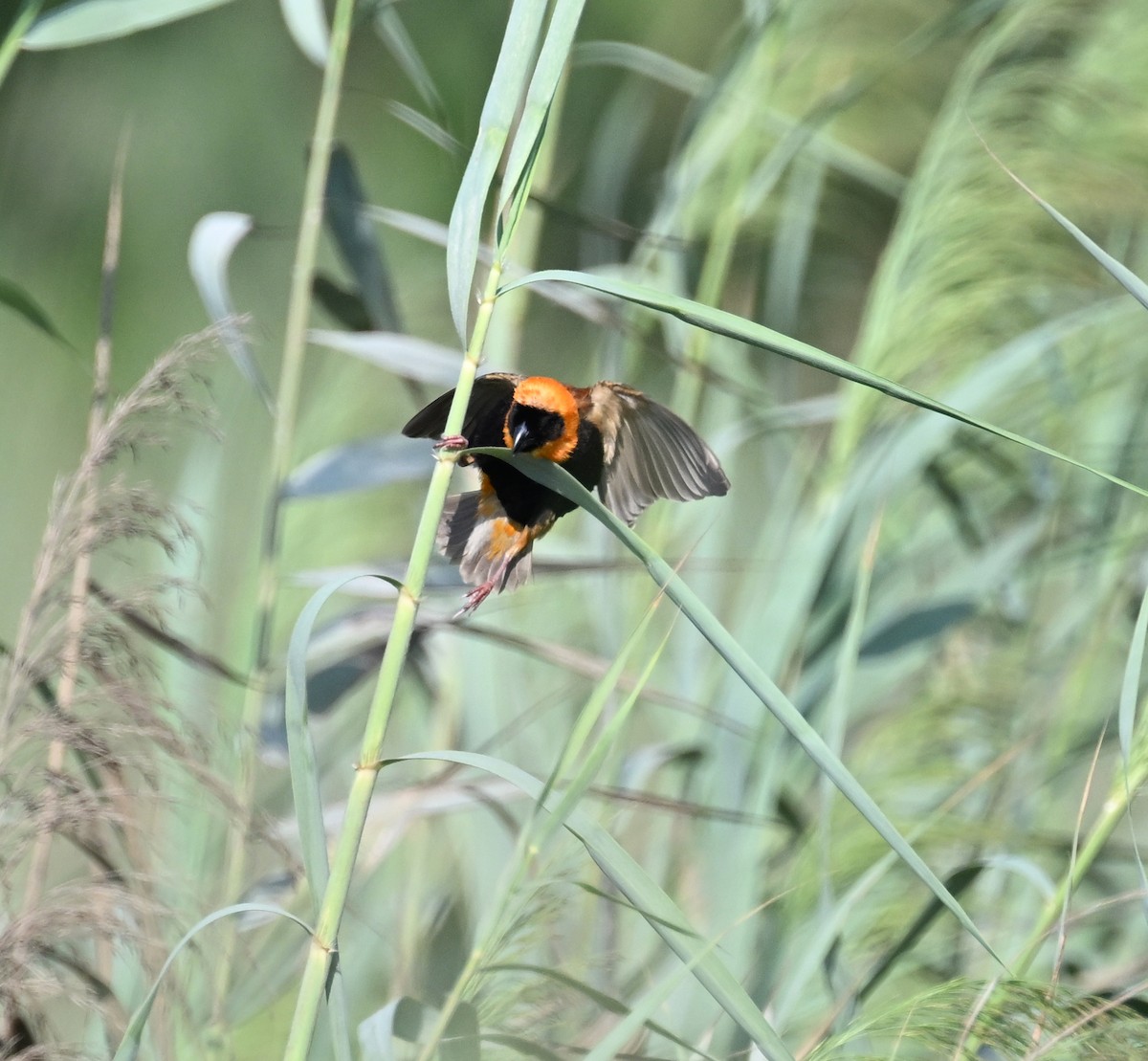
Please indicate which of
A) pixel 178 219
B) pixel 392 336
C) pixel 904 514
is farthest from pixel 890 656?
pixel 178 219

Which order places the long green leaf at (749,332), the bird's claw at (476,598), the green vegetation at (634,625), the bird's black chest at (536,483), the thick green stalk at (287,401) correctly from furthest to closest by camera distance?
the bird's black chest at (536,483) < the bird's claw at (476,598) < the thick green stalk at (287,401) < the green vegetation at (634,625) < the long green leaf at (749,332)

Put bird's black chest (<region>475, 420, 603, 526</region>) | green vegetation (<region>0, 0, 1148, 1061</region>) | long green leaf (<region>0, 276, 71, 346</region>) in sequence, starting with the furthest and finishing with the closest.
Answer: bird's black chest (<region>475, 420, 603, 526</region>)
long green leaf (<region>0, 276, 71, 346</region>)
green vegetation (<region>0, 0, 1148, 1061</region>)

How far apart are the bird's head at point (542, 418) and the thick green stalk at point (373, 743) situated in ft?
1.76

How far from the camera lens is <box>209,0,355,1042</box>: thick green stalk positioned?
3.27ft

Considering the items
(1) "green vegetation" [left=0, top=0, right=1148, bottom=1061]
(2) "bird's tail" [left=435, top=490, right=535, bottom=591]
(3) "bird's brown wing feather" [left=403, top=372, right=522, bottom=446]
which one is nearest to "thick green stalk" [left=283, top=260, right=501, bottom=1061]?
(1) "green vegetation" [left=0, top=0, right=1148, bottom=1061]

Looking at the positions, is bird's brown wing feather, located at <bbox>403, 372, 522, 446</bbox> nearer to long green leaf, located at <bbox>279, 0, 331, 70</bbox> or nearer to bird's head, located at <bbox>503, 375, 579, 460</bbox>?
bird's head, located at <bbox>503, 375, 579, 460</bbox>

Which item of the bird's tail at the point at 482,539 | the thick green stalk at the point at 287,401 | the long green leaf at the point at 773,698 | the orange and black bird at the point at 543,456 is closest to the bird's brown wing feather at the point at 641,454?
the orange and black bird at the point at 543,456

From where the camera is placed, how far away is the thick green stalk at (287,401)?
998 millimetres

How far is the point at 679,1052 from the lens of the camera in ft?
2.86

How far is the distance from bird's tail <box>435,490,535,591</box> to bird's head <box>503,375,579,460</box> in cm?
9

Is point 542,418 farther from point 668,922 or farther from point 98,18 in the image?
point 668,922

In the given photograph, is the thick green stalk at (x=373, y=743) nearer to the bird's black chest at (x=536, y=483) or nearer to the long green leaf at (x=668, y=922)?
the long green leaf at (x=668, y=922)

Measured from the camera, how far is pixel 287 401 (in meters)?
1.03

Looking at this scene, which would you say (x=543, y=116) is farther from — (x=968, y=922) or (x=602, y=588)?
(x=602, y=588)
